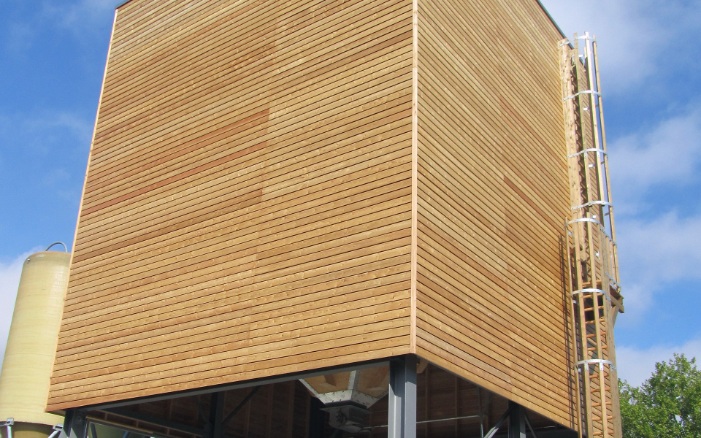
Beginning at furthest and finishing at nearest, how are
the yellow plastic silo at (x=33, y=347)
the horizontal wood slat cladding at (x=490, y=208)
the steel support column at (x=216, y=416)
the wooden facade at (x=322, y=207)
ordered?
the yellow plastic silo at (x=33, y=347) → the steel support column at (x=216, y=416) → the horizontal wood slat cladding at (x=490, y=208) → the wooden facade at (x=322, y=207)

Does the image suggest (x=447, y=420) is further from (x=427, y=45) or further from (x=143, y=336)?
(x=427, y=45)

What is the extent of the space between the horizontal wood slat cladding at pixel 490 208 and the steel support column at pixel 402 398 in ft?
1.35

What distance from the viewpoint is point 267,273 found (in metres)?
15.1

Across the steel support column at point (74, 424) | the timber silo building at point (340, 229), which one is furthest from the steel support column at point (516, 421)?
the steel support column at point (74, 424)

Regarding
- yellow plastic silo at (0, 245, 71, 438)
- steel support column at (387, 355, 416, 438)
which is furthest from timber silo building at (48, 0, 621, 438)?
yellow plastic silo at (0, 245, 71, 438)

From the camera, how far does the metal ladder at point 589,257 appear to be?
17.9m

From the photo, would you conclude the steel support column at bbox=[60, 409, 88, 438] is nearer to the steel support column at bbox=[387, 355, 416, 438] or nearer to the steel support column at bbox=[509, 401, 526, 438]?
the steel support column at bbox=[387, 355, 416, 438]

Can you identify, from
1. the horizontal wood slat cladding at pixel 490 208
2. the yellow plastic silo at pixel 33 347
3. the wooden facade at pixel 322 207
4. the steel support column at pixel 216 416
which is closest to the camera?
the wooden facade at pixel 322 207

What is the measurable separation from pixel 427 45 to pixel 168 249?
710cm

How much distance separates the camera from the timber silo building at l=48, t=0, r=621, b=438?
13.9 m

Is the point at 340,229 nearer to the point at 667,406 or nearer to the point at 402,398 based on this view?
the point at 402,398

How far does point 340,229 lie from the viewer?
14.4 m

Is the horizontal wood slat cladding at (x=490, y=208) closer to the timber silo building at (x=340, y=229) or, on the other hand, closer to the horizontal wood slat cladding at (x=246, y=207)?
the timber silo building at (x=340, y=229)

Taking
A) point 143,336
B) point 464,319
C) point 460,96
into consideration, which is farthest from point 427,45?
point 143,336
